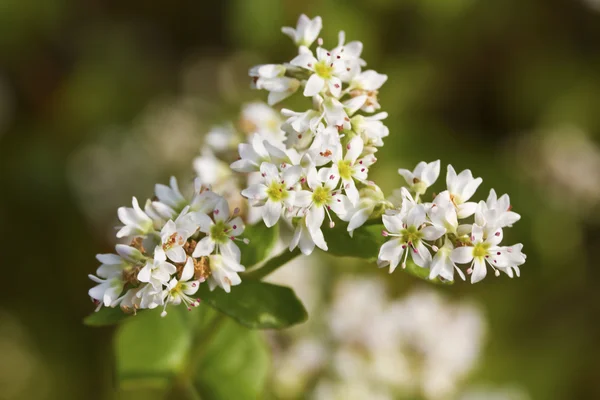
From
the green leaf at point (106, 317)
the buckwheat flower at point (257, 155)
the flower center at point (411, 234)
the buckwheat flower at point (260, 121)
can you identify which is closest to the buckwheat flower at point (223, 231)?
the buckwheat flower at point (257, 155)

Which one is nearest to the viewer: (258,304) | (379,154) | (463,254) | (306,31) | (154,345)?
(463,254)

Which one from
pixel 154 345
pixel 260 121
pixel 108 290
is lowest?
pixel 154 345

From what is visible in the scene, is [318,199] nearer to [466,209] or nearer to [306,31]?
[466,209]

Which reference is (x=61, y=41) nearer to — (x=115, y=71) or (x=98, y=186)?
(x=115, y=71)

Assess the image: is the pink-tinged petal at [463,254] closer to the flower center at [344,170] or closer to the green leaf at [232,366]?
the flower center at [344,170]

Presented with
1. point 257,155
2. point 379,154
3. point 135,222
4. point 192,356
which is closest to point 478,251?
point 257,155

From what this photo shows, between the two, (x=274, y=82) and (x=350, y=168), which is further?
(x=274, y=82)

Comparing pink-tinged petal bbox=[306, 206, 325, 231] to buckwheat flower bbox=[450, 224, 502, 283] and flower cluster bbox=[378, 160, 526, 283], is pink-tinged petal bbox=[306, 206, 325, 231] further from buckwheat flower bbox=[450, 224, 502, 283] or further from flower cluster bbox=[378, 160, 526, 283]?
buckwheat flower bbox=[450, 224, 502, 283]
